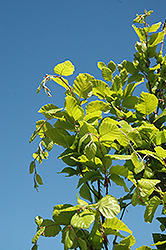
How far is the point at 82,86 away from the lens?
1.20m

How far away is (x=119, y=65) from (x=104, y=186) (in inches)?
33.5

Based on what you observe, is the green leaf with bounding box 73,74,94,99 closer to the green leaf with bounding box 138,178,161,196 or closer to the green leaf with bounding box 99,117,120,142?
the green leaf with bounding box 99,117,120,142

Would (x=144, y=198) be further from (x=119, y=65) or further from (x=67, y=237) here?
(x=119, y=65)

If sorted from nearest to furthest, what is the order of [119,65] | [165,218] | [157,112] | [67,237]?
[67,237]
[165,218]
[157,112]
[119,65]

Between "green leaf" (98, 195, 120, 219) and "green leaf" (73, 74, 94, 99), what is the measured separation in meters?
0.48

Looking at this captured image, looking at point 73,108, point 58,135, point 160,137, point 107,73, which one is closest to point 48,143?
point 58,135

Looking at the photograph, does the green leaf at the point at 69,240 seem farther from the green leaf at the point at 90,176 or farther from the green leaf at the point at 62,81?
the green leaf at the point at 62,81

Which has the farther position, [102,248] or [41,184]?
[41,184]

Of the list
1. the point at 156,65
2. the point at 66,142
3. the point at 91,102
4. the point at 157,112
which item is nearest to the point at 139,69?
the point at 156,65

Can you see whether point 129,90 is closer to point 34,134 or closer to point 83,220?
point 34,134

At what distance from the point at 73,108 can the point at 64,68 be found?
0.66 ft

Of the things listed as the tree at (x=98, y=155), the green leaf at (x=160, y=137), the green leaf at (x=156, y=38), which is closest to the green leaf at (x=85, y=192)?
the tree at (x=98, y=155)

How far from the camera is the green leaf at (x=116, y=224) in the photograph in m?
0.96

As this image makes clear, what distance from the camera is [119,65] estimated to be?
170 cm
